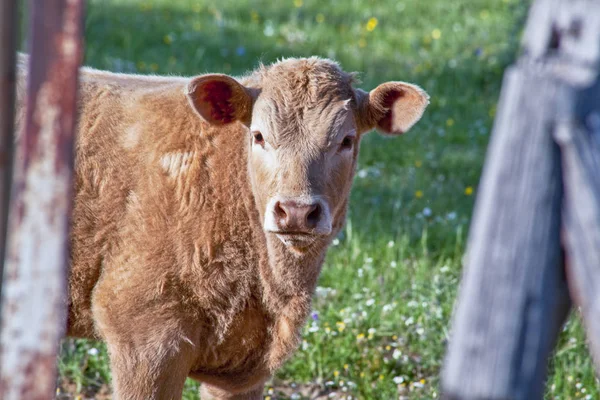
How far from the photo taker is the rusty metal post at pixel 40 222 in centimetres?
216

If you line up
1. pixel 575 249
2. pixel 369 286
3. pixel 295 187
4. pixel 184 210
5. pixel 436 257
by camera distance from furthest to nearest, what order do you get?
pixel 436 257, pixel 369 286, pixel 184 210, pixel 295 187, pixel 575 249

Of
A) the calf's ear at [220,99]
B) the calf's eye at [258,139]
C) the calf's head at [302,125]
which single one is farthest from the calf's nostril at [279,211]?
the calf's ear at [220,99]

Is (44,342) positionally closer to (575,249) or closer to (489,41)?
(575,249)

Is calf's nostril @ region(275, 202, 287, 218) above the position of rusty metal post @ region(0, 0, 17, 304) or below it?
below

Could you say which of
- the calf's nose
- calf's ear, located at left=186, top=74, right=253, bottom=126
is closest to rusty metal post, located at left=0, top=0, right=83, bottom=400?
the calf's nose

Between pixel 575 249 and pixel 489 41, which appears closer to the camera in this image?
pixel 575 249

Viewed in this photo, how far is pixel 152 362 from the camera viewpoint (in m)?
3.96

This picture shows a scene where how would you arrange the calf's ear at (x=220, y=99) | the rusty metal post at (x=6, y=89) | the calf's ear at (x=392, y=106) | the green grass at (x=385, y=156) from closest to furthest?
the rusty metal post at (x=6, y=89)
the calf's ear at (x=220, y=99)
the calf's ear at (x=392, y=106)
the green grass at (x=385, y=156)

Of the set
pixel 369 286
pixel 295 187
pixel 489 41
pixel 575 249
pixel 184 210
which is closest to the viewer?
pixel 575 249

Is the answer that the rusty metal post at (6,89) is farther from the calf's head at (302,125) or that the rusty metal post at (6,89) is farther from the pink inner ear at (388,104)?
the pink inner ear at (388,104)

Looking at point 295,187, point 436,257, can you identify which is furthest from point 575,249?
point 436,257

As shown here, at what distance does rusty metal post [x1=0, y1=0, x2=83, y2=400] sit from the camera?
7.08 ft

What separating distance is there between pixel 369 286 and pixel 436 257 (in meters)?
0.76

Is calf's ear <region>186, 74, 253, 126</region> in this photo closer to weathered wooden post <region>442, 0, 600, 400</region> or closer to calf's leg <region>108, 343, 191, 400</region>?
calf's leg <region>108, 343, 191, 400</region>
